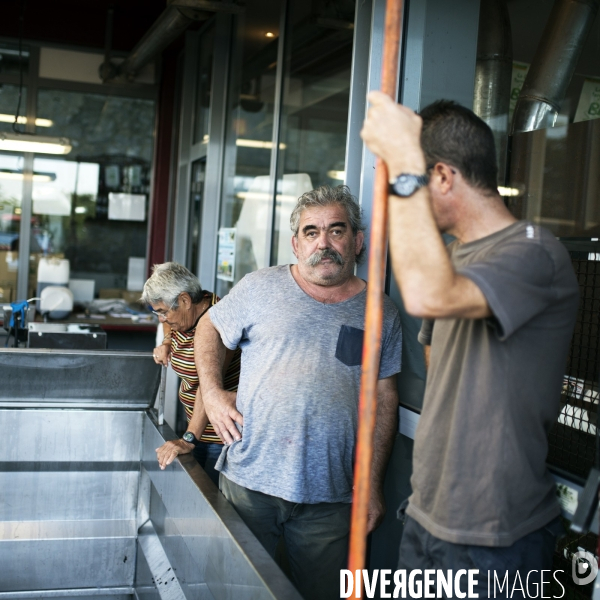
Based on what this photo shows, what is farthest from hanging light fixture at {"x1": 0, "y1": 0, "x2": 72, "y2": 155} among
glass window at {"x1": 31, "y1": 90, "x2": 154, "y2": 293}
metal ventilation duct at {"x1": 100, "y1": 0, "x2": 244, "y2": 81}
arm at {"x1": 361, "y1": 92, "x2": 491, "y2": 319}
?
arm at {"x1": 361, "y1": 92, "x2": 491, "y2": 319}

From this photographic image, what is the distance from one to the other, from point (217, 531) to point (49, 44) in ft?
20.0

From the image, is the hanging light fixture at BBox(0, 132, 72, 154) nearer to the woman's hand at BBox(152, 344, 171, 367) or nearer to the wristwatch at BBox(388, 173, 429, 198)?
the woman's hand at BBox(152, 344, 171, 367)

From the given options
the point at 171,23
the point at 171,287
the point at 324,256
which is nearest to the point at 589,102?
the point at 324,256

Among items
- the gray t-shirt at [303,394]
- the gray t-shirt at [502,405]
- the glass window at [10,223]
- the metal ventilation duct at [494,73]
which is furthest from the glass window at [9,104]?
the gray t-shirt at [502,405]

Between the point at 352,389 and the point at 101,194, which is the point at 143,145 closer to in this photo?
the point at 101,194

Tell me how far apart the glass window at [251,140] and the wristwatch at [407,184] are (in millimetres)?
3196

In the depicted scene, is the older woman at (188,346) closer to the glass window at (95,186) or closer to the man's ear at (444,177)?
the man's ear at (444,177)

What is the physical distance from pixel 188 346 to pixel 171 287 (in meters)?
0.24

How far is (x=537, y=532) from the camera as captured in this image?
1.38 metres

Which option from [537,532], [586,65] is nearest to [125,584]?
[537,532]

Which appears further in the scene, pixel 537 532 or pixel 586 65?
pixel 586 65

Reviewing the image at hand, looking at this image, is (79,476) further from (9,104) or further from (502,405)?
(9,104)

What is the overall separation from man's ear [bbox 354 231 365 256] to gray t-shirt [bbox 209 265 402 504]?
0.18 meters

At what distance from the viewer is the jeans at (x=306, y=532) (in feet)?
7.20
